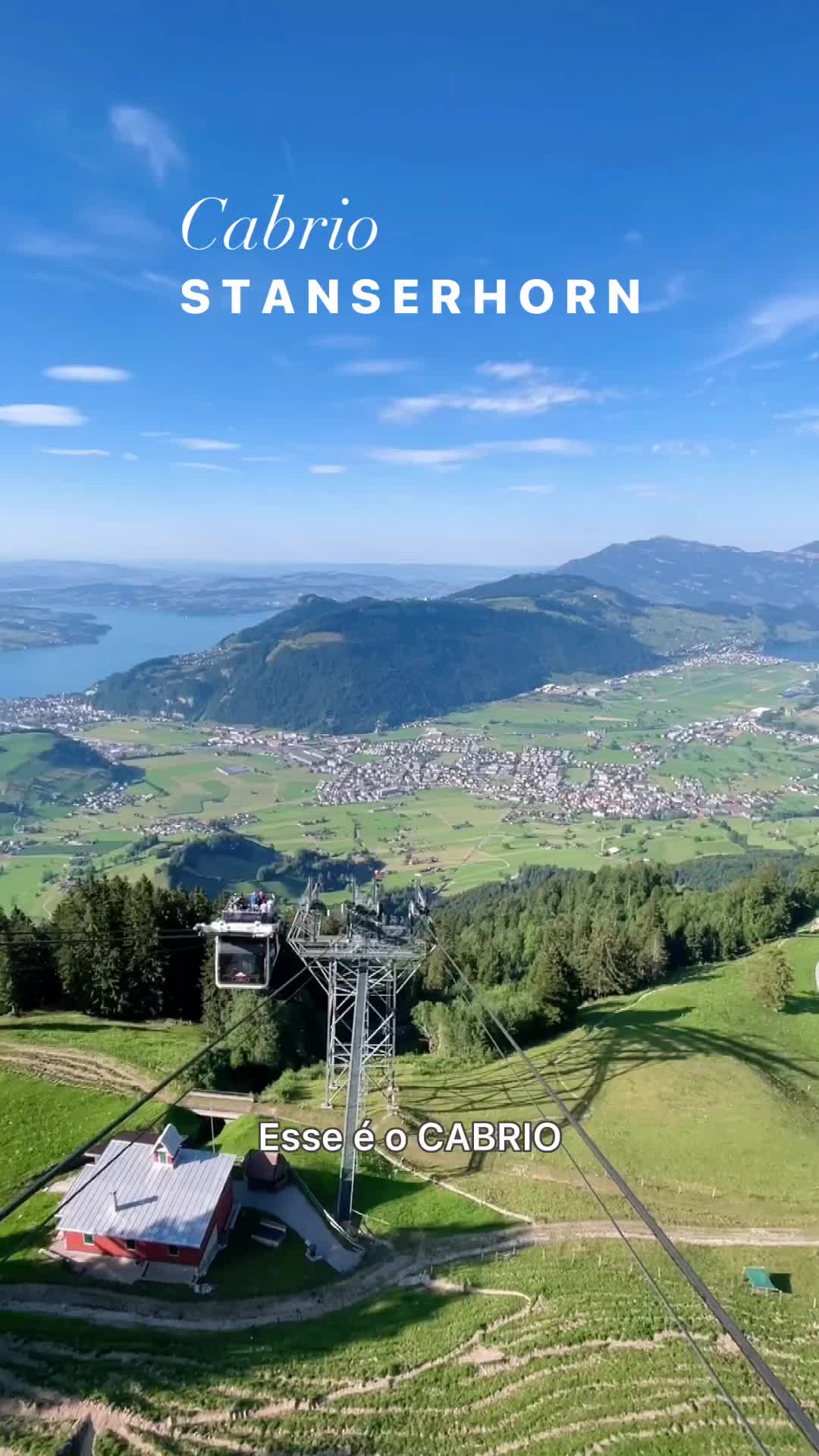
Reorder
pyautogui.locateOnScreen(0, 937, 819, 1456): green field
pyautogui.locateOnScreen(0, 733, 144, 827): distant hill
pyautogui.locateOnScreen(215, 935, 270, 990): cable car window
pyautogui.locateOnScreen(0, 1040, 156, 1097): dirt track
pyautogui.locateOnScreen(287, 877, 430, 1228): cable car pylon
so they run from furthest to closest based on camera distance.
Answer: pyautogui.locateOnScreen(0, 733, 144, 827): distant hill
pyautogui.locateOnScreen(0, 1040, 156, 1097): dirt track
pyautogui.locateOnScreen(215, 935, 270, 990): cable car window
pyautogui.locateOnScreen(287, 877, 430, 1228): cable car pylon
pyautogui.locateOnScreen(0, 937, 819, 1456): green field

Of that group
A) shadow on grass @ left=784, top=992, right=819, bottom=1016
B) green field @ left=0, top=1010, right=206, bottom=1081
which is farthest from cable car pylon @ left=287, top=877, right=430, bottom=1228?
shadow on grass @ left=784, top=992, right=819, bottom=1016

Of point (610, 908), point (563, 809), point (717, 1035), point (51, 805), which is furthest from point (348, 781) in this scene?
point (717, 1035)

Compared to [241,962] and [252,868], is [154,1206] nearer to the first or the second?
[241,962]

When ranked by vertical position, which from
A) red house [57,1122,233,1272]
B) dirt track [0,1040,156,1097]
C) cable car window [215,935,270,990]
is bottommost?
dirt track [0,1040,156,1097]

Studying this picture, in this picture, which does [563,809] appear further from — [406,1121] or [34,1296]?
[34,1296]

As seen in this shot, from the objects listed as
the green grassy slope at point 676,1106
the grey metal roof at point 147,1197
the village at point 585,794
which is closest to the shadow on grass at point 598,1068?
the green grassy slope at point 676,1106

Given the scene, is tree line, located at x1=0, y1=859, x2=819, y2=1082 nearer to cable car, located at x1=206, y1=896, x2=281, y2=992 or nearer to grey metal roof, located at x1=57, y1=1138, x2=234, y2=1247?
cable car, located at x1=206, y1=896, x2=281, y2=992
